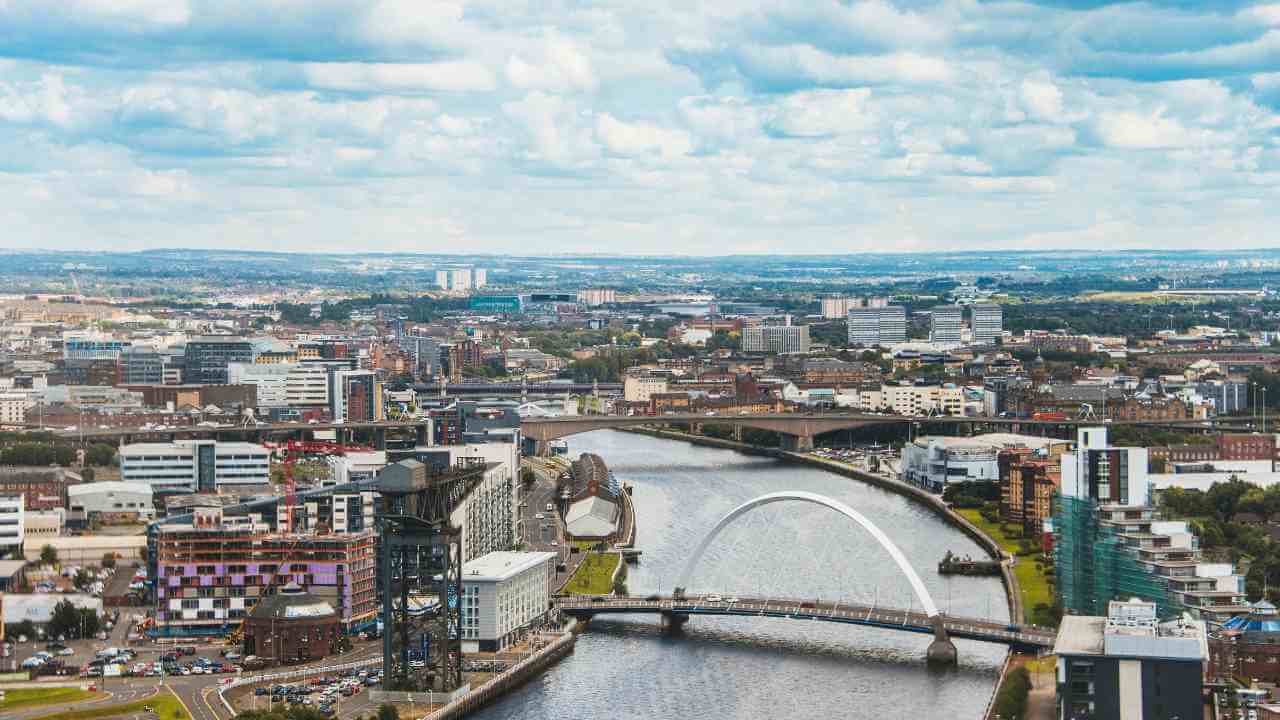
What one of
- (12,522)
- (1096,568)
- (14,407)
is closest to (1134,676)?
(1096,568)

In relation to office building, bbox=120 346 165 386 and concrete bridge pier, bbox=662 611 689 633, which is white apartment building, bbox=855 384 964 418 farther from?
concrete bridge pier, bbox=662 611 689 633

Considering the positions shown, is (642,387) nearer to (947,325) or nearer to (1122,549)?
(947,325)

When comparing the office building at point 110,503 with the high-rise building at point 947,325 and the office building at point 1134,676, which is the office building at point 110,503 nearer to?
the office building at point 1134,676

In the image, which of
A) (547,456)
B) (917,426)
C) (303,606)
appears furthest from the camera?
(917,426)

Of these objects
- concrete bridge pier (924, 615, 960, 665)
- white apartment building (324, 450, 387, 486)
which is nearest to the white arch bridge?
concrete bridge pier (924, 615, 960, 665)

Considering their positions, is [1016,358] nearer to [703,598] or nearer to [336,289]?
[703,598]

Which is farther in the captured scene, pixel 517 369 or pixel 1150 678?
pixel 517 369

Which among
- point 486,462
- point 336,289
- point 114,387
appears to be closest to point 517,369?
point 114,387
